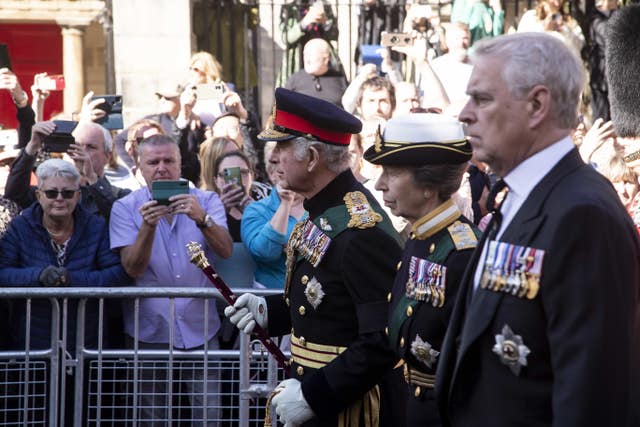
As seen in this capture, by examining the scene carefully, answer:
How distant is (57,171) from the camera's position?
653 cm

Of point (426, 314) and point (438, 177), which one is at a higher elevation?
point (438, 177)

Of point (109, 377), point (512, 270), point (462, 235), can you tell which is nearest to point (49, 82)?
point (109, 377)

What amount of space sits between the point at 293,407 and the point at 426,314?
701 mm

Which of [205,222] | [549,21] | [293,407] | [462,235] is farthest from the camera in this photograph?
[549,21]

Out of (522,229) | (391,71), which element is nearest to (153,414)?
(522,229)

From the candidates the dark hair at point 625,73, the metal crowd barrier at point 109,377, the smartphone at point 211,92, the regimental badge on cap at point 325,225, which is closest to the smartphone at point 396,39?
the smartphone at point 211,92

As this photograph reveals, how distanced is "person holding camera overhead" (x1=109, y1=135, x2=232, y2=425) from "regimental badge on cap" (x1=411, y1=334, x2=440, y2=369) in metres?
2.33

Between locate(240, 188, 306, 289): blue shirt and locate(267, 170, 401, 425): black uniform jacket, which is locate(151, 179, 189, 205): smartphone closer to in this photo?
locate(240, 188, 306, 289): blue shirt

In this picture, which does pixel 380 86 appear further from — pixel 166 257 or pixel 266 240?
pixel 166 257

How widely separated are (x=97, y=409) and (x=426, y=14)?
630 centimetres

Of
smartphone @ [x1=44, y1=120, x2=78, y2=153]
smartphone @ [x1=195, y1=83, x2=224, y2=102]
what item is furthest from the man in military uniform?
smartphone @ [x1=195, y1=83, x2=224, y2=102]

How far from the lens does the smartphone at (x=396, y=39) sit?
32.7 feet

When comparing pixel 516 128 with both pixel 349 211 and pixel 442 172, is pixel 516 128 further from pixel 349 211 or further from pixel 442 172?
pixel 349 211

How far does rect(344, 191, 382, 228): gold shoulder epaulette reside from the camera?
13.9ft
